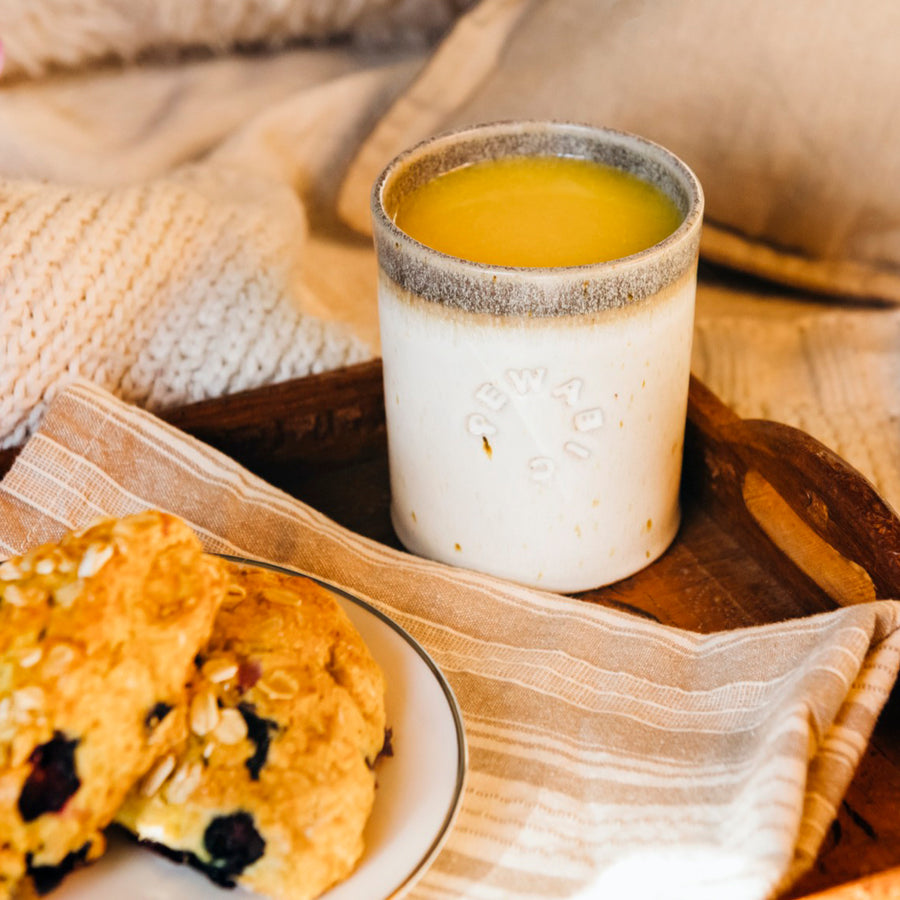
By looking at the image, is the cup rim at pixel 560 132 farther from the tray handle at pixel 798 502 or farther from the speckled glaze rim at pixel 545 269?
the tray handle at pixel 798 502

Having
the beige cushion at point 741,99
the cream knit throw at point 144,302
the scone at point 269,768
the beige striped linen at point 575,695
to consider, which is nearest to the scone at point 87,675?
the scone at point 269,768

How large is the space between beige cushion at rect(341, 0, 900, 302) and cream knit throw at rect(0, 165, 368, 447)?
24cm

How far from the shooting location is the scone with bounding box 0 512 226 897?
41 cm

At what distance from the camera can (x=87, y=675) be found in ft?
1.38

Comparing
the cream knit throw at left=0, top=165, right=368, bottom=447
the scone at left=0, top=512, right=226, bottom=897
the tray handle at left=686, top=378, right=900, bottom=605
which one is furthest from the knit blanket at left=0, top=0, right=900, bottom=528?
the scone at left=0, top=512, right=226, bottom=897

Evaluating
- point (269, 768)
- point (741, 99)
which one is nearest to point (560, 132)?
point (741, 99)

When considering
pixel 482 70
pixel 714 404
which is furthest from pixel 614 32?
pixel 714 404

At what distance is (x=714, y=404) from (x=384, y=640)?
0.27m

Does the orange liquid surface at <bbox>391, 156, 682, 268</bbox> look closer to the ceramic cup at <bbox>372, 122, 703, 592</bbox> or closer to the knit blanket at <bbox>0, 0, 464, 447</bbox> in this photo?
the ceramic cup at <bbox>372, 122, 703, 592</bbox>

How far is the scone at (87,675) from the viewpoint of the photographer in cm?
41

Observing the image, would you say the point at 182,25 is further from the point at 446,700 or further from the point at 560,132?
the point at 446,700

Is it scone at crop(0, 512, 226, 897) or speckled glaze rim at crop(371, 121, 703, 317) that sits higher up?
speckled glaze rim at crop(371, 121, 703, 317)

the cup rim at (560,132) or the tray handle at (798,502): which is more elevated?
the cup rim at (560,132)

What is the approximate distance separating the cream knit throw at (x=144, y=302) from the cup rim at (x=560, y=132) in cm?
17
